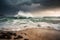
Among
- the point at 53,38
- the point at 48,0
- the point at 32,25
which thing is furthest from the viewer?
the point at 48,0

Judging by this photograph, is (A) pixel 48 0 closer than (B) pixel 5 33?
No

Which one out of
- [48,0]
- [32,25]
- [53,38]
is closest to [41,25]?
[32,25]

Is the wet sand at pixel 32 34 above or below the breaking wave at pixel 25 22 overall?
below

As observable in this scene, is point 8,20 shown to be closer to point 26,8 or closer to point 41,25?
point 26,8

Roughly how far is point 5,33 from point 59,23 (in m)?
1.81

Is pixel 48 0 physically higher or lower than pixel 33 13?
higher

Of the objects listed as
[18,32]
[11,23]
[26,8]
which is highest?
[26,8]

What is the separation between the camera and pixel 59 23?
155 inches

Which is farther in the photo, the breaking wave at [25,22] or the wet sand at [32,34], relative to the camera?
the breaking wave at [25,22]

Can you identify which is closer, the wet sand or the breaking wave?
the wet sand

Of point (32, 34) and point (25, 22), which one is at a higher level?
point (25, 22)

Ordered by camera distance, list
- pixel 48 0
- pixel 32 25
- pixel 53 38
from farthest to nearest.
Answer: pixel 48 0 < pixel 32 25 < pixel 53 38

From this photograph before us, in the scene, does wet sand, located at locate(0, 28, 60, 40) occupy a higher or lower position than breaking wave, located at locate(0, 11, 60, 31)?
lower

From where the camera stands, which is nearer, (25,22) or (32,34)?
(32,34)
